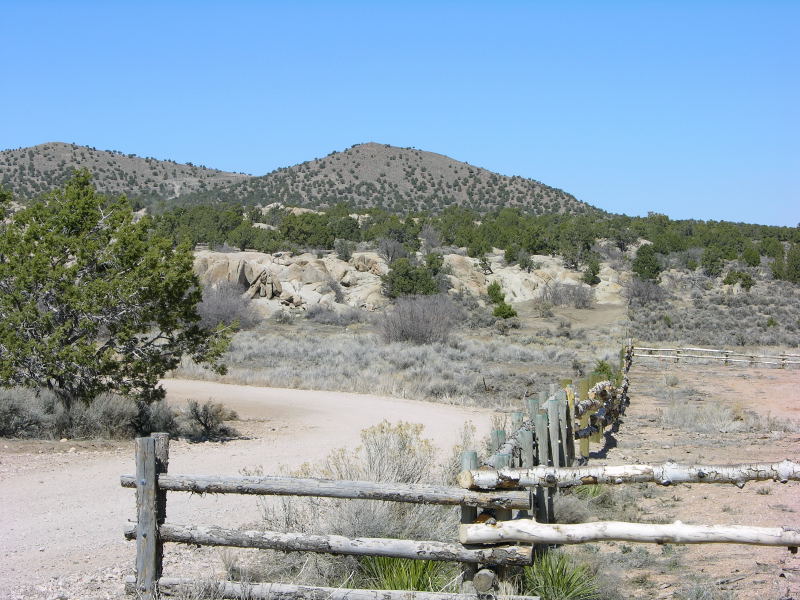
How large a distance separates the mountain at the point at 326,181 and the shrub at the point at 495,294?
138 ft

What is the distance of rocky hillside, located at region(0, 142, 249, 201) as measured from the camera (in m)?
91.1

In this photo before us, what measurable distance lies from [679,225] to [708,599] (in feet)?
298

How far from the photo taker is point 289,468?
12062mm

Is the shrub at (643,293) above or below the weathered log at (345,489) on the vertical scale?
above

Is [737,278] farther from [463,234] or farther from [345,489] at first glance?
[345,489]

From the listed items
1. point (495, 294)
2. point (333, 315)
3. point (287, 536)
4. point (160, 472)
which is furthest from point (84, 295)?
point (495, 294)

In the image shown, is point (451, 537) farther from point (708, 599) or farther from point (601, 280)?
point (601, 280)

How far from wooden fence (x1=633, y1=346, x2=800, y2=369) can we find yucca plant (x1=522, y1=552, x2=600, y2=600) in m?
28.4

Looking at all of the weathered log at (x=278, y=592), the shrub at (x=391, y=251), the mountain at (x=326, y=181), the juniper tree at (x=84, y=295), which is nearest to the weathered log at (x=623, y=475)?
the weathered log at (x=278, y=592)

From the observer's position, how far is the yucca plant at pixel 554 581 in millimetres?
6152

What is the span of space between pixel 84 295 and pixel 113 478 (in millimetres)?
3423

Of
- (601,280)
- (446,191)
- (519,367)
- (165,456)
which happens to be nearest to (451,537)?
(165,456)

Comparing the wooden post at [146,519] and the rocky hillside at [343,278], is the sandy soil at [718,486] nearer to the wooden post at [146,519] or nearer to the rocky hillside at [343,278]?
the wooden post at [146,519]

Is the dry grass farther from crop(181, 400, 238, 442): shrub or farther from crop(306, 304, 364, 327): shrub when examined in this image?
crop(181, 400, 238, 442): shrub
